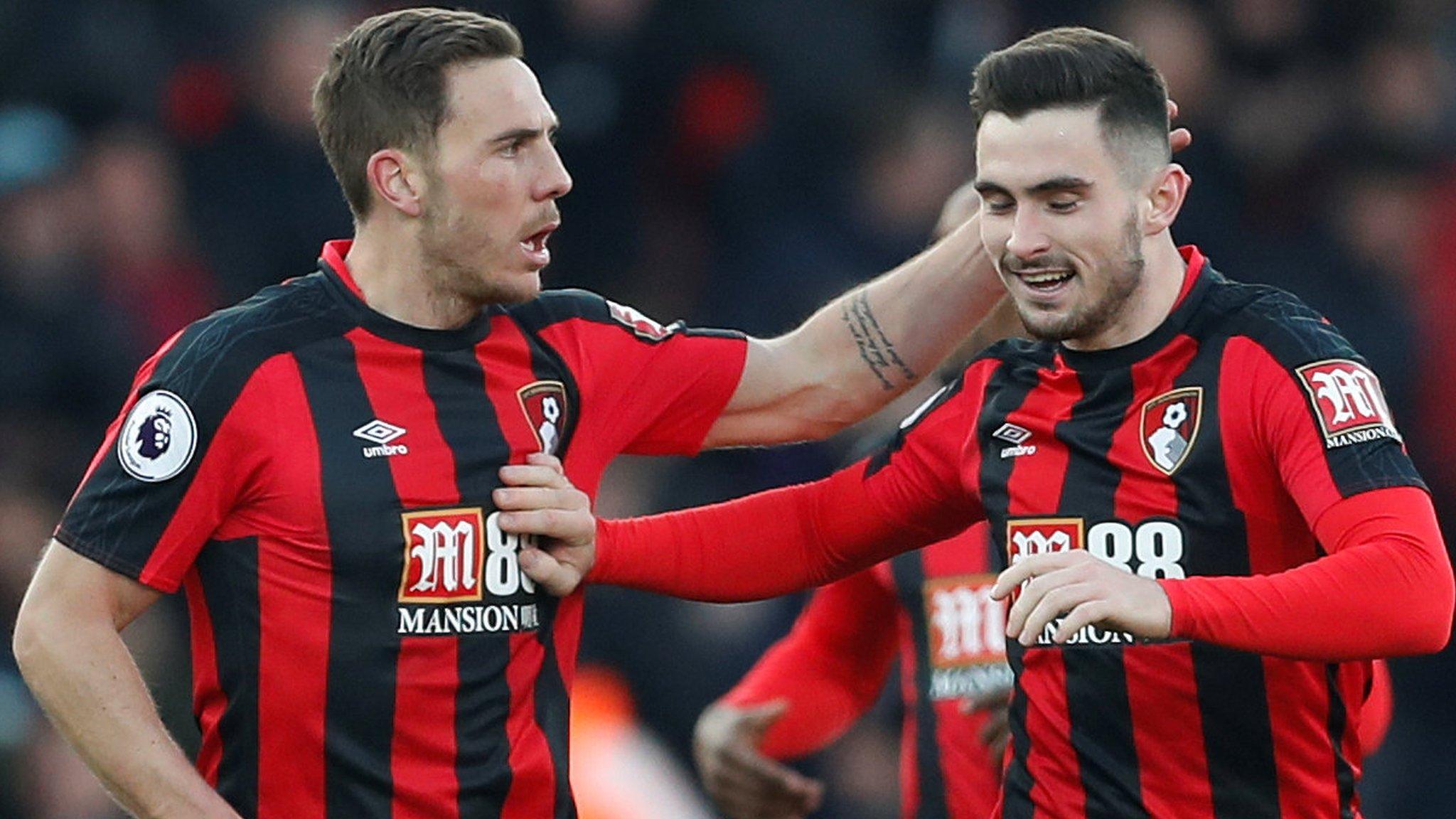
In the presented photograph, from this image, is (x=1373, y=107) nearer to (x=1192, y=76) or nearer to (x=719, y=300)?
(x=1192, y=76)

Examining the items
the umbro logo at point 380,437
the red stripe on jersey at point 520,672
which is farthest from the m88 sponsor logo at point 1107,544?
the umbro logo at point 380,437

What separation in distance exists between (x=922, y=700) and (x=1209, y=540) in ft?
5.88

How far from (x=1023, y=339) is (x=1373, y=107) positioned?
484 cm

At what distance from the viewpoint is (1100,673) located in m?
4.13

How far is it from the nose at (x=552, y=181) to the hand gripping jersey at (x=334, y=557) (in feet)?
1.14

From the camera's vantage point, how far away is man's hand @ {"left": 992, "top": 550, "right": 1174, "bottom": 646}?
138 inches

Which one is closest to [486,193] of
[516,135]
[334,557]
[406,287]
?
[516,135]

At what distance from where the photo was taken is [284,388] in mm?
4156

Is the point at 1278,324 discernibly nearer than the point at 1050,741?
Yes

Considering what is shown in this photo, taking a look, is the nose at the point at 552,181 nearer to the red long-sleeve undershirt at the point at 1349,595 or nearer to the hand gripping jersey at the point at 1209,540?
the hand gripping jersey at the point at 1209,540

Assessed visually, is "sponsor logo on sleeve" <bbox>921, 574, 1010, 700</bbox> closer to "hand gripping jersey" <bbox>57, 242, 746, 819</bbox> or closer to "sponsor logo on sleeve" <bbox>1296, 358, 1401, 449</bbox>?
"hand gripping jersey" <bbox>57, 242, 746, 819</bbox>

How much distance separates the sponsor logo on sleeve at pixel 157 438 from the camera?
4.02 metres

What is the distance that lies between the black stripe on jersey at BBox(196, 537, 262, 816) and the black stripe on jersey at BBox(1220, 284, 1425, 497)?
1.76 metres

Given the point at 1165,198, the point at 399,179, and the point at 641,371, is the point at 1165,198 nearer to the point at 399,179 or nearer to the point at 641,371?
the point at 641,371
